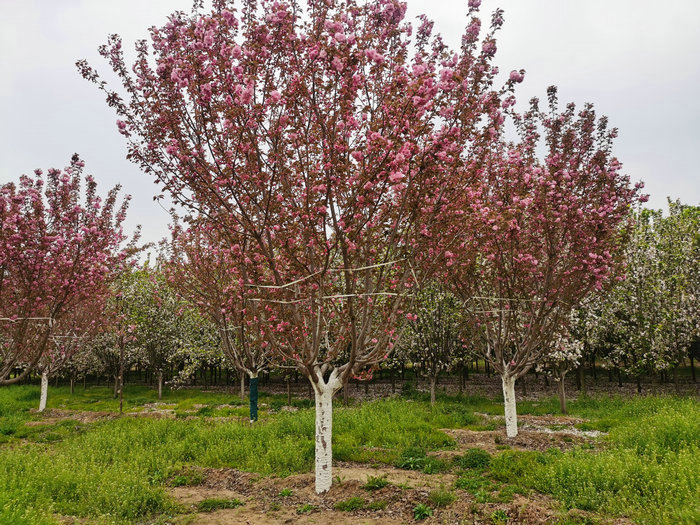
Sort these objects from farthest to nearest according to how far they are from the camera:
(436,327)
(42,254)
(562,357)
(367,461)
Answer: (436,327), (562,357), (367,461), (42,254)

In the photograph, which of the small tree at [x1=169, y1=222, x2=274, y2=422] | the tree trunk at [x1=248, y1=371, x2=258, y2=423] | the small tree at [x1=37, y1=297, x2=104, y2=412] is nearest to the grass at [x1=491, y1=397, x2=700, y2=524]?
the small tree at [x1=169, y1=222, x2=274, y2=422]

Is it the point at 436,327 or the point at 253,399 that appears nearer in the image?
the point at 253,399

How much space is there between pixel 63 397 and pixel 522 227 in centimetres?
3600

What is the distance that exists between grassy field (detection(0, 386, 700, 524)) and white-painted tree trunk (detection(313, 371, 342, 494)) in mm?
1017

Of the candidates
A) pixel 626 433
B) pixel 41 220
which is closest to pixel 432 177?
pixel 41 220

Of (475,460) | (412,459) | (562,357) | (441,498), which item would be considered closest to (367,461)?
(412,459)

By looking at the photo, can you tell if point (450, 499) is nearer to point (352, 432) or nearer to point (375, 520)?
point (375, 520)

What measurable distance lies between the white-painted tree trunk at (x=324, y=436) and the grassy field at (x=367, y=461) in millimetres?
1017

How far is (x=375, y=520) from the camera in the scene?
773 cm

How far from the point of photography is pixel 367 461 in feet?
38.4

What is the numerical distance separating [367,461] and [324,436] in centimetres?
329

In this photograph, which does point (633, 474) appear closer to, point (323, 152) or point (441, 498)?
point (441, 498)

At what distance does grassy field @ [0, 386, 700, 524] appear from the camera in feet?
25.5

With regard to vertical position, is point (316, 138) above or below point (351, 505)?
above
